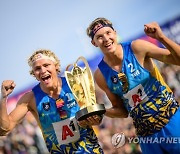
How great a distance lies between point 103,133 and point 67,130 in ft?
16.6

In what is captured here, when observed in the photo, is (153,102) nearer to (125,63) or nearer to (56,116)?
(125,63)

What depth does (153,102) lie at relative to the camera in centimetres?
364

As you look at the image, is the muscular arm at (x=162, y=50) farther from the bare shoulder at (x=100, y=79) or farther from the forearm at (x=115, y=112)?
the forearm at (x=115, y=112)

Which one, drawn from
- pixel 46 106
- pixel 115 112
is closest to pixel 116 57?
pixel 115 112

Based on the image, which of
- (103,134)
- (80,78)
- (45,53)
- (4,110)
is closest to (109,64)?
(80,78)

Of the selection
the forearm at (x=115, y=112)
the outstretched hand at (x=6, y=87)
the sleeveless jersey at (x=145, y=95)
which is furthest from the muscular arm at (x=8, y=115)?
the sleeveless jersey at (x=145, y=95)

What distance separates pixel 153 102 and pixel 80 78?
773mm

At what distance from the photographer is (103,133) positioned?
8.63 meters

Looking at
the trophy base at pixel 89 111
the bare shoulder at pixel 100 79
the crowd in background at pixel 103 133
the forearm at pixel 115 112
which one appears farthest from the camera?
the crowd in background at pixel 103 133

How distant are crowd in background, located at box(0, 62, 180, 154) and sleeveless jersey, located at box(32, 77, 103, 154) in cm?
312

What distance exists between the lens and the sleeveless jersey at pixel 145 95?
3.64 meters

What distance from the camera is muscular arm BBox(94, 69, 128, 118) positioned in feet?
13.0

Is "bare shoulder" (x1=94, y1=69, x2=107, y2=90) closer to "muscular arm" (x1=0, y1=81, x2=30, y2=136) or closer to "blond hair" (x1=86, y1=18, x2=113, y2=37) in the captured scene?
"blond hair" (x1=86, y1=18, x2=113, y2=37)

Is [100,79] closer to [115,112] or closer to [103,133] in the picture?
[115,112]
